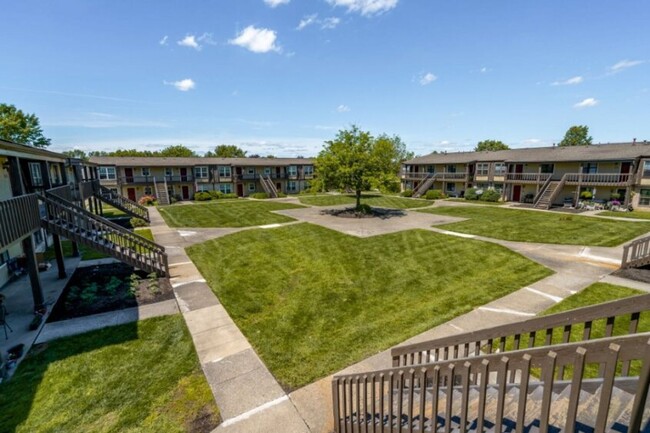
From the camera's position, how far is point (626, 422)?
7.15 ft

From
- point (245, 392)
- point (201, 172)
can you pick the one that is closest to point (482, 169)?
point (201, 172)

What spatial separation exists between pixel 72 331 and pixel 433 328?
33.8 ft

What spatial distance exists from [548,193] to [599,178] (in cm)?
438

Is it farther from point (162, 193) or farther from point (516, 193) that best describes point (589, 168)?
point (162, 193)

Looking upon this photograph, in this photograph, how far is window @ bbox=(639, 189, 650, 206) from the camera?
95.5ft

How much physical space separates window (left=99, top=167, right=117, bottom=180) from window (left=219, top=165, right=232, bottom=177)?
13.6 meters

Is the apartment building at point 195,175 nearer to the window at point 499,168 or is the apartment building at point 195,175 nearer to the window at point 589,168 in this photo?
the window at point 499,168

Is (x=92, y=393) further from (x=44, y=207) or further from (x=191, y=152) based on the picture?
(x=191, y=152)

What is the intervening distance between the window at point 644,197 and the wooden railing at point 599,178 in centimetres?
174

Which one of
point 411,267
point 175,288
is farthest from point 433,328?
point 175,288

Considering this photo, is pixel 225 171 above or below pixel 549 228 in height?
above

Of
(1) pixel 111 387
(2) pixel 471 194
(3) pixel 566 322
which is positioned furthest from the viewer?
(2) pixel 471 194

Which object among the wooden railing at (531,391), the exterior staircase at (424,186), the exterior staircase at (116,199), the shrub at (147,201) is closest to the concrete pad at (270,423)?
the wooden railing at (531,391)

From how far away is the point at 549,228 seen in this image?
21.8m
